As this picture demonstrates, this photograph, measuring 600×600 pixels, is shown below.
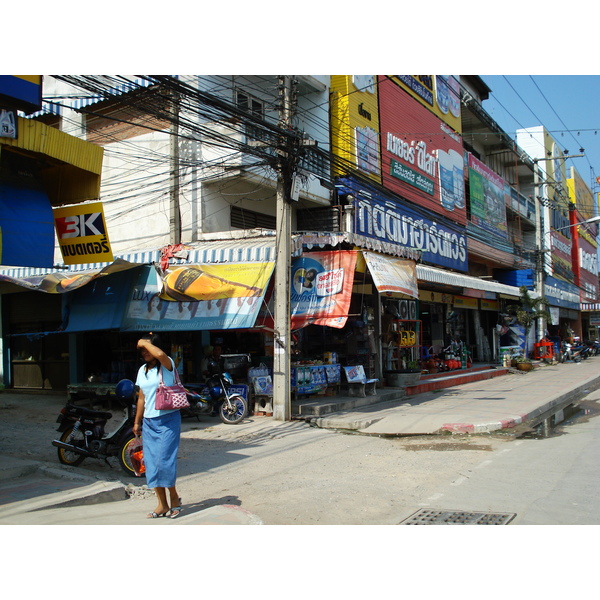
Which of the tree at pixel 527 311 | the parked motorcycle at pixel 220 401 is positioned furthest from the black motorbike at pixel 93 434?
the tree at pixel 527 311

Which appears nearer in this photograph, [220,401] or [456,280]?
[220,401]

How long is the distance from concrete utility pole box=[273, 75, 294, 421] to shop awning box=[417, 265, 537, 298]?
25.3 ft

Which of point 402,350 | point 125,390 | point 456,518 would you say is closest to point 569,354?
point 402,350

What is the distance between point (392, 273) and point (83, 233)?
7.49m

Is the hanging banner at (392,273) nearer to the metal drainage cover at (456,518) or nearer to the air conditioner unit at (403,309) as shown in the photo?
the air conditioner unit at (403,309)

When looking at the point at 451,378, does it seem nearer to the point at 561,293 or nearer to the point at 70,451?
the point at 70,451

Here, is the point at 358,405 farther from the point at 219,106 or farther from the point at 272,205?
the point at 219,106

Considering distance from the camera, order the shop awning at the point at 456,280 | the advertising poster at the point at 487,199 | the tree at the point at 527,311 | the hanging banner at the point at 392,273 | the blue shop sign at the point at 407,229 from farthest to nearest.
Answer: the tree at the point at 527,311 < the advertising poster at the point at 487,199 < the shop awning at the point at 456,280 < the blue shop sign at the point at 407,229 < the hanging banner at the point at 392,273

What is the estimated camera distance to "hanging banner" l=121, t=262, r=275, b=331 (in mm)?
11711

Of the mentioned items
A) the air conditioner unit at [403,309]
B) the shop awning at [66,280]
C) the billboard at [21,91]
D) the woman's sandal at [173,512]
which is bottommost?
the woman's sandal at [173,512]

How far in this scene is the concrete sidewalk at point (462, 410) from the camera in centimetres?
1095

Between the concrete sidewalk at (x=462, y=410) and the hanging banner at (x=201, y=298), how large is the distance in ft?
9.30

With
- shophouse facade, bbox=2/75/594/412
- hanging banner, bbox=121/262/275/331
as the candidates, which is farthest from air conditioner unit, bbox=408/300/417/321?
hanging banner, bbox=121/262/275/331

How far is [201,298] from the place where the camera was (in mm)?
11656
